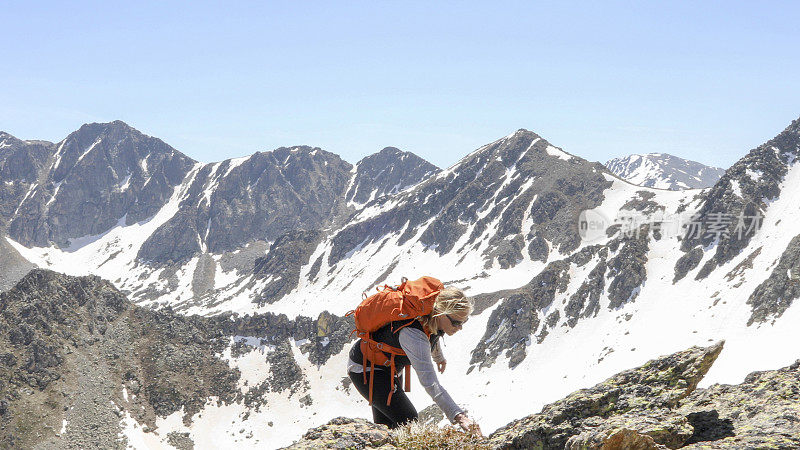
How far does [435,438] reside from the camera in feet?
18.2

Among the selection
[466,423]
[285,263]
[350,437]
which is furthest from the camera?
[285,263]

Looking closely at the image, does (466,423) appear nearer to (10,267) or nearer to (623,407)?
(623,407)

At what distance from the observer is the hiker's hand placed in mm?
5414

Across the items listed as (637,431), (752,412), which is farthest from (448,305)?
(752,412)

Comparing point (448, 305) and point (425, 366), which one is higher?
point (448, 305)

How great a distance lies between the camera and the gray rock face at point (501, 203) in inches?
4161

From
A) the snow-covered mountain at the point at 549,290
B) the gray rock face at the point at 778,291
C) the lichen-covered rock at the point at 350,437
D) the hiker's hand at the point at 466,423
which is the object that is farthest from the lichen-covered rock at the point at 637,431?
the gray rock face at the point at 778,291

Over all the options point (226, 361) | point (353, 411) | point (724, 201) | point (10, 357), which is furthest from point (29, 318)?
point (724, 201)

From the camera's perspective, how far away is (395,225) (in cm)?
14375

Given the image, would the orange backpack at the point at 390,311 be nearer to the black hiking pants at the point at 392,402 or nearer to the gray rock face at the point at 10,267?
the black hiking pants at the point at 392,402

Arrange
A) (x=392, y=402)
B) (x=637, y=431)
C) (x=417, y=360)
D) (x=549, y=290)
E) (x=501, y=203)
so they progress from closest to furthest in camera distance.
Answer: (x=637, y=431)
(x=417, y=360)
(x=392, y=402)
(x=549, y=290)
(x=501, y=203)

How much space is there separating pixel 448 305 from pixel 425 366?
2.38 feet

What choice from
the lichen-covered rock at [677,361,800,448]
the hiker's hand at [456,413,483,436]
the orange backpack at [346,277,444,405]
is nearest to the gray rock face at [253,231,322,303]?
the orange backpack at [346,277,444,405]

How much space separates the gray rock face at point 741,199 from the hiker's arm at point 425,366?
6614cm
